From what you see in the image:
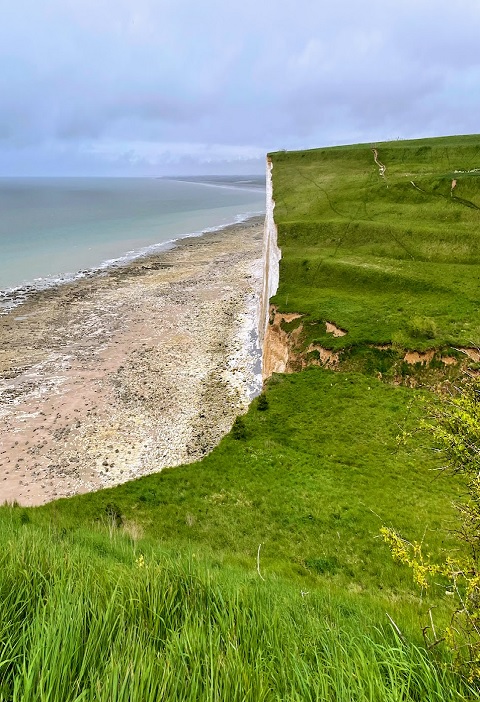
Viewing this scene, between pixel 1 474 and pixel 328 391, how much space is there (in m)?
19.7

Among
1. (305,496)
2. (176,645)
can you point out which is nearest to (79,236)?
(305,496)

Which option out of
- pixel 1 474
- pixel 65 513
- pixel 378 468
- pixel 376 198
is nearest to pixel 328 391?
pixel 378 468

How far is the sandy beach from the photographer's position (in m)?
23.7

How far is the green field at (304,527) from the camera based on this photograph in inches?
163

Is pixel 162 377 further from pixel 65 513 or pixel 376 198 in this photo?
pixel 376 198

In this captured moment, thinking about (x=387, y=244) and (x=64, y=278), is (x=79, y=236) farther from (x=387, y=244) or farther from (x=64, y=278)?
(x=387, y=244)

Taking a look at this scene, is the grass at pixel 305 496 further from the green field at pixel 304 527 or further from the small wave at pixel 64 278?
the small wave at pixel 64 278

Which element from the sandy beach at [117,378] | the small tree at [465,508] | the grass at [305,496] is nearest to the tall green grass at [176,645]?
the small tree at [465,508]

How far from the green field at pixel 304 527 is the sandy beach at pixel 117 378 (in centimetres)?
631

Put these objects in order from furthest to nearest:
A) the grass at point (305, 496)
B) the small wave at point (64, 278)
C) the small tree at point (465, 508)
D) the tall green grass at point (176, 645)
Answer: the small wave at point (64, 278), the grass at point (305, 496), the small tree at point (465, 508), the tall green grass at point (176, 645)

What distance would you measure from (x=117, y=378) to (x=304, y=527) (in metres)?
22.6

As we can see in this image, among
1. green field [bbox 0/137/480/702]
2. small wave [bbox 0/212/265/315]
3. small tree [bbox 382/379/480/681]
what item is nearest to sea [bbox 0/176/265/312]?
small wave [bbox 0/212/265/315]

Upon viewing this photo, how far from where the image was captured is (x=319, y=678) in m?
4.05

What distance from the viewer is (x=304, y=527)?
1468cm
